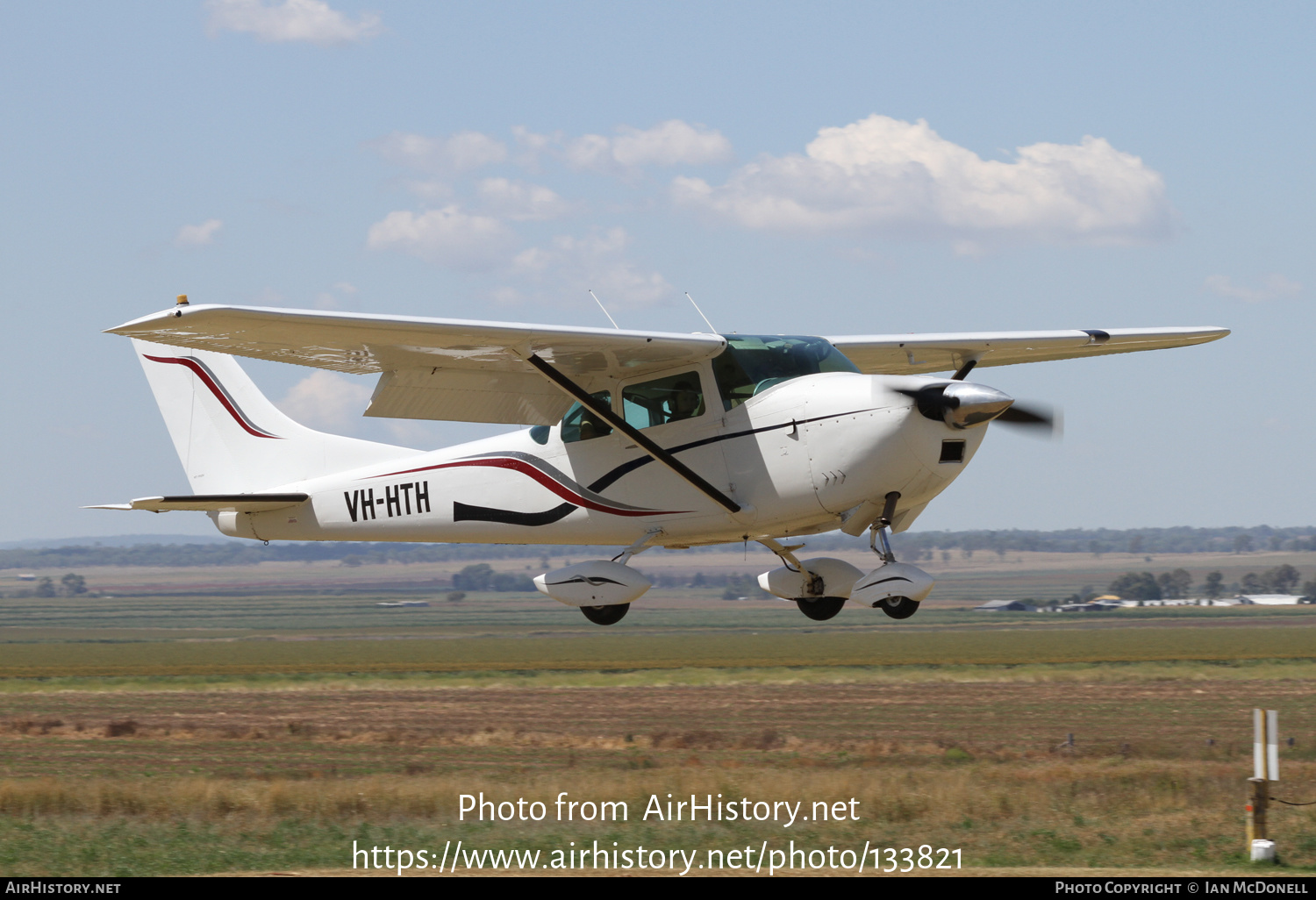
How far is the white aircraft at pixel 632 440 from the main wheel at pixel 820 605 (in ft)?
0.05

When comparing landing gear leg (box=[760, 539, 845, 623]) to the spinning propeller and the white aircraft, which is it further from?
the spinning propeller

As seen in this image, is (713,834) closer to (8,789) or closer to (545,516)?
(545,516)

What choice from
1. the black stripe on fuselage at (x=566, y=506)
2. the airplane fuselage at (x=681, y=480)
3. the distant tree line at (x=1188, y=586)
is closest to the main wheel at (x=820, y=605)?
the airplane fuselage at (x=681, y=480)

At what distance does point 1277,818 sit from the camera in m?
29.9

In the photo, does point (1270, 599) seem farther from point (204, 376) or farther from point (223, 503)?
point (223, 503)

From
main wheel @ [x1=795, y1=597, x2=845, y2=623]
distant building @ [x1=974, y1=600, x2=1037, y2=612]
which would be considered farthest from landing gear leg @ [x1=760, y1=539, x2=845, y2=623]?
distant building @ [x1=974, y1=600, x2=1037, y2=612]

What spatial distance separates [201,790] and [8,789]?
4747mm

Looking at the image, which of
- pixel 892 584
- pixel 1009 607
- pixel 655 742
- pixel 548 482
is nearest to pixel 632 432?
pixel 548 482

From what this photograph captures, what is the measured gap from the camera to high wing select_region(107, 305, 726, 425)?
12.4 metres

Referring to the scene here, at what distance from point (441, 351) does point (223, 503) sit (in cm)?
436

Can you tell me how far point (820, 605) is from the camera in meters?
15.0

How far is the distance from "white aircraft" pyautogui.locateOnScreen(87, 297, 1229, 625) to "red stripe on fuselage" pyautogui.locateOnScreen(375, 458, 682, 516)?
0.8 inches

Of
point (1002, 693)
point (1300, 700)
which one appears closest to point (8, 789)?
point (1002, 693)

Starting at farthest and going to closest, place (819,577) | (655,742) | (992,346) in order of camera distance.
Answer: (655,742)
(992,346)
(819,577)
